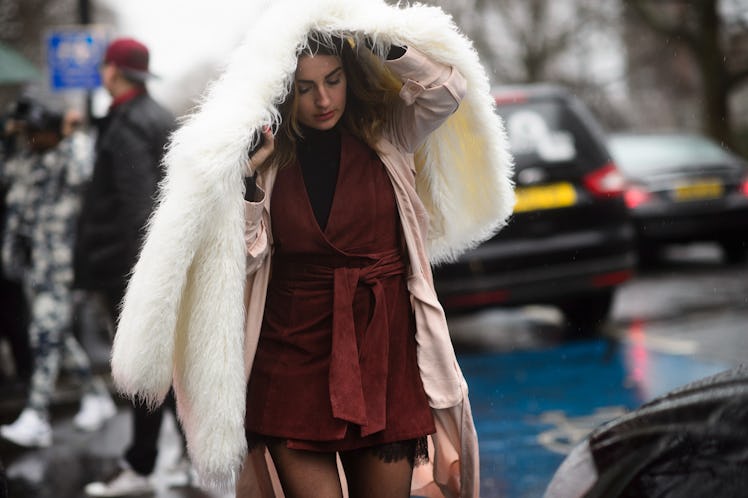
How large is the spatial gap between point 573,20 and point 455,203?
1258 inches

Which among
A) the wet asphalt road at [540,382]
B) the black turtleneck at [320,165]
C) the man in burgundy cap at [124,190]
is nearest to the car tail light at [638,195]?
the wet asphalt road at [540,382]

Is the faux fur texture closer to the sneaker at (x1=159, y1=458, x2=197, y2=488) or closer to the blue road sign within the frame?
the sneaker at (x1=159, y1=458, x2=197, y2=488)

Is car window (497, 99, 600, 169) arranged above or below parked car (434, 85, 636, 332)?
above

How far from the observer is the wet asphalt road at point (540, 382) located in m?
5.48

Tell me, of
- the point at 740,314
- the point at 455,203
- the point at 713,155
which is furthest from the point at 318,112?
the point at 713,155

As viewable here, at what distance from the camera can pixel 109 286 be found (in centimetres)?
550

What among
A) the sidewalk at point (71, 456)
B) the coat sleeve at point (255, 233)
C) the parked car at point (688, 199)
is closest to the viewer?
the coat sleeve at point (255, 233)

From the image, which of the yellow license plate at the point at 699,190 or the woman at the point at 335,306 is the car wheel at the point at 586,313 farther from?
the woman at the point at 335,306

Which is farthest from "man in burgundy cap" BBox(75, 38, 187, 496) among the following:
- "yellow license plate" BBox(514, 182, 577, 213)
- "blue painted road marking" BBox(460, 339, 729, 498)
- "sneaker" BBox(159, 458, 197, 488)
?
"yellow license plate" BBox(514, 182, 577, 213)

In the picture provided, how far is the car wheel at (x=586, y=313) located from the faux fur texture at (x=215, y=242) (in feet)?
20.2

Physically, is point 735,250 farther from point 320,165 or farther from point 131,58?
point 320,165

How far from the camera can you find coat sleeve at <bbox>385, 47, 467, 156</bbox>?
2.97 m

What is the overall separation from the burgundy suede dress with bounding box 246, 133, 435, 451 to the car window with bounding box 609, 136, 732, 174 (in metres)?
10.3

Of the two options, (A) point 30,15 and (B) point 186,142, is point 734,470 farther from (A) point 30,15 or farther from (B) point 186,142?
(A) point 30,15
